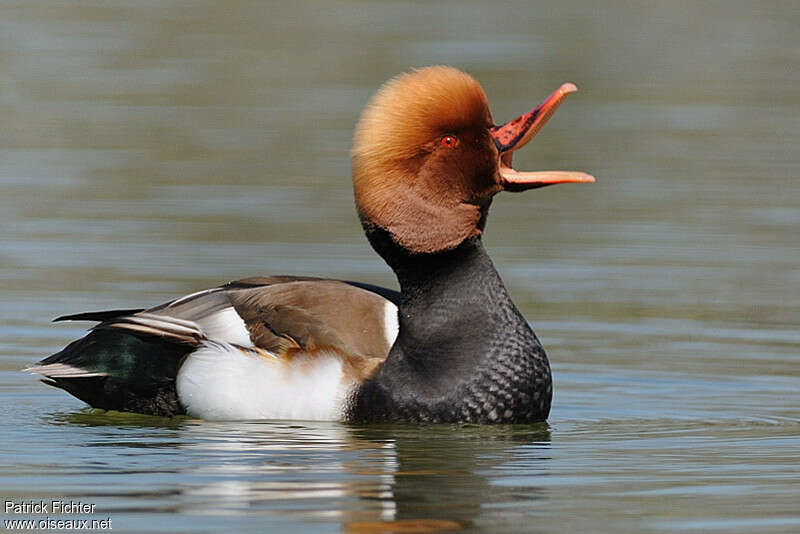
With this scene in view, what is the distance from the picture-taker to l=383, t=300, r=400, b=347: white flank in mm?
8519

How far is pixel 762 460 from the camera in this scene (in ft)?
25.7

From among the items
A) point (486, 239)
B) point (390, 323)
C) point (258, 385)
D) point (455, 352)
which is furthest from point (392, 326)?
point (486, 239)

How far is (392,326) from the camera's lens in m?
8.59

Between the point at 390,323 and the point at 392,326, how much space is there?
0.09ft

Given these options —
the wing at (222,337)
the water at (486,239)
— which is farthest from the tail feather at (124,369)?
the water at (486,239)

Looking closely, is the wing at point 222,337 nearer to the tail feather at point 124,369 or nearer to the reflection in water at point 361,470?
the tail feather at point 124,369

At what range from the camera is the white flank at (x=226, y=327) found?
8.51 m

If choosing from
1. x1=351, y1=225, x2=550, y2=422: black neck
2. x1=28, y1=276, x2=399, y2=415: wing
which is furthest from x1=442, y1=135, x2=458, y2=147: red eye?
x1=28, y1=276, x2=399, y2=415: wing

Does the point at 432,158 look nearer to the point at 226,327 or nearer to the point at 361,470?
the point at 226,327

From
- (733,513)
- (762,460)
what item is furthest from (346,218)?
(733,513)

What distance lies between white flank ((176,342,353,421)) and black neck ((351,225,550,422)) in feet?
0.52

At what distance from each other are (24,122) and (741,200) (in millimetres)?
6408

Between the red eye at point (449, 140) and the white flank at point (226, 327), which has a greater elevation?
the red eye at point (449, 140)

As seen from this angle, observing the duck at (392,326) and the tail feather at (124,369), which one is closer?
the duck at (392,326)
